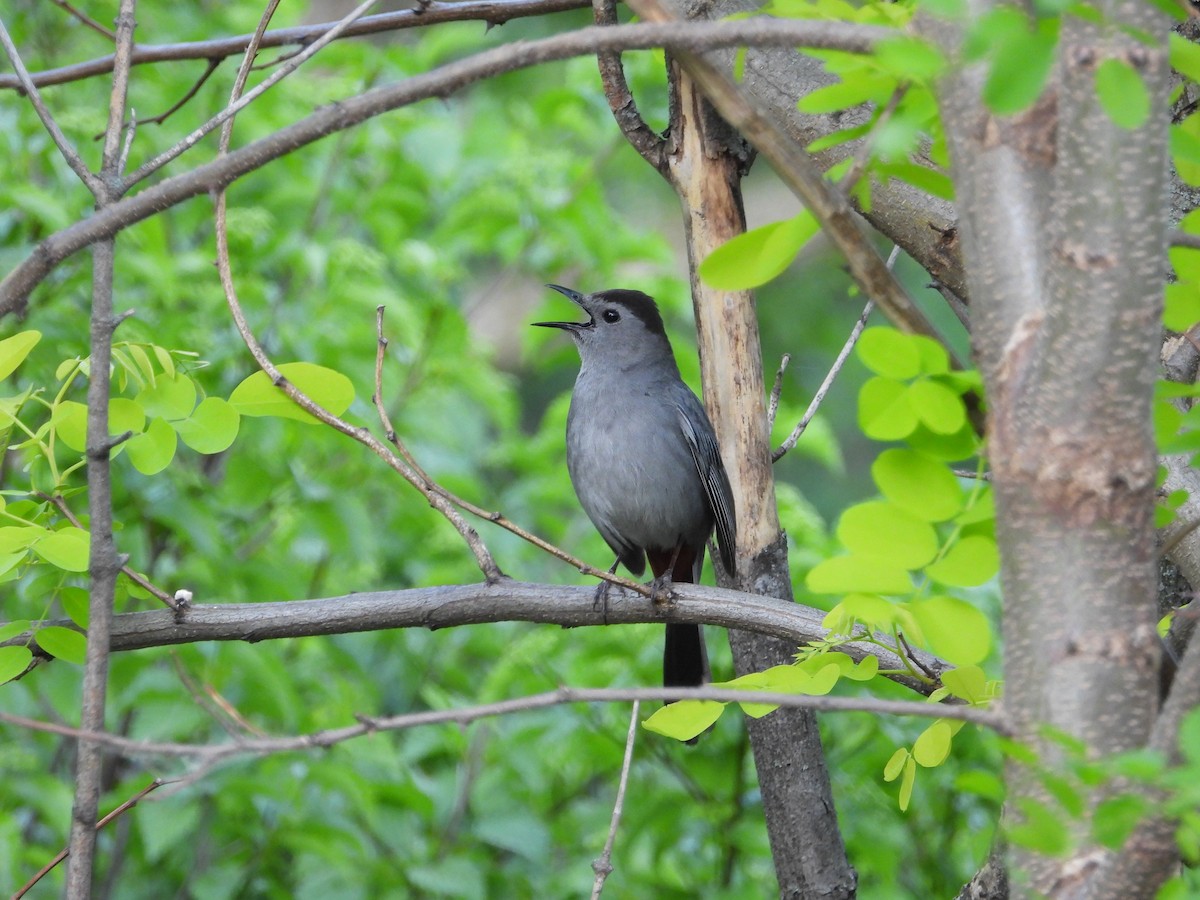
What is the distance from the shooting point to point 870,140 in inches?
42.1

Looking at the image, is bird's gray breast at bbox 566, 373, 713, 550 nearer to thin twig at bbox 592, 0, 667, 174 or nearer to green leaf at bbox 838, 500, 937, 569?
thin twig at bbox 592, 0, 667, 174

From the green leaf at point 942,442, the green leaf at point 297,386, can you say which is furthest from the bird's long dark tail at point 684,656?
the green leaf at point 942,442

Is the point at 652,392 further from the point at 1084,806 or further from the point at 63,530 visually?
the point at 1084,806

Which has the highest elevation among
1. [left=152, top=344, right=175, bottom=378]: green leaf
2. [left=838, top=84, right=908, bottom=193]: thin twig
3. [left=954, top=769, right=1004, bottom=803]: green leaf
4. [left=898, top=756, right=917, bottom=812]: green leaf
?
[left=152, top=344, right=175, bottom=378]: green leaf

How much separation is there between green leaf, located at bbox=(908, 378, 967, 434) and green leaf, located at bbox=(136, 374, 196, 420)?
4.11ft

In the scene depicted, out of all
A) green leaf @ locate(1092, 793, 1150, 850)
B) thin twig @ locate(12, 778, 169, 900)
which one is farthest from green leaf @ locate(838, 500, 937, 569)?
thin twig @ locate(12, 778, 169, 900)

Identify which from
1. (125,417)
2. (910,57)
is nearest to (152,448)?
(125,417)

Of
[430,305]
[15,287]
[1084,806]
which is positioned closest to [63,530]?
[15,287]

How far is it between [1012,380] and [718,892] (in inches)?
99.3

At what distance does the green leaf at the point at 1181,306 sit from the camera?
133 cm

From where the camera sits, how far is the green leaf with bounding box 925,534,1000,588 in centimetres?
124

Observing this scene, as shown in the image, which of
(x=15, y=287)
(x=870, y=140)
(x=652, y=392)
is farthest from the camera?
(x=652, y=392)

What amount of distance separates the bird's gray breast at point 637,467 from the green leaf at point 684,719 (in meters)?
1.86

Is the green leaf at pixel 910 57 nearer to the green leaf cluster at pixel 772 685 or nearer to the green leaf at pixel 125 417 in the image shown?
the green leaf cluster at pixel 772 685
